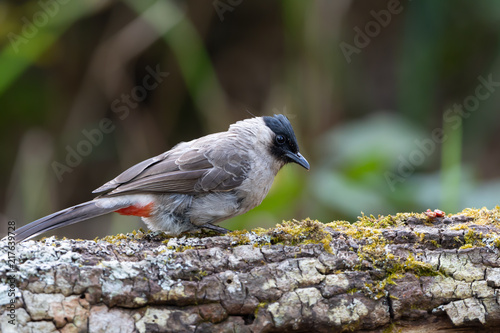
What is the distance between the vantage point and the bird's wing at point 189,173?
3.89 metres

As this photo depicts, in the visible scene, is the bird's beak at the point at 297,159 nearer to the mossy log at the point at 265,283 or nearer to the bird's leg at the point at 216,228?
the bird's leg at the point at 216,228

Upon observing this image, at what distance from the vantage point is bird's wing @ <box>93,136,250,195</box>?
3.89 metres

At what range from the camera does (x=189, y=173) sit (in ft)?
13.1

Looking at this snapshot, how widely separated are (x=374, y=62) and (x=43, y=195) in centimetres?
497

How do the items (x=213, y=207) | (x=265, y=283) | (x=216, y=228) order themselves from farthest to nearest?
1. (x=213, y=207)
2. (x=216, y=228)
3. (x=265, y=283)

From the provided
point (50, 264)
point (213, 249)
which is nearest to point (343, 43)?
point (213, 249)

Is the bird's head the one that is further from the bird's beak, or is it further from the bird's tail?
the bird's tail

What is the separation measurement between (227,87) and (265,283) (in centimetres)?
531

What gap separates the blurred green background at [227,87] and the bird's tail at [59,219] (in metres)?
2.39

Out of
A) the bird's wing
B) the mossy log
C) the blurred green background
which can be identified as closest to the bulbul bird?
the bird's wing

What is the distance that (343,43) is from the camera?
23.8 feet

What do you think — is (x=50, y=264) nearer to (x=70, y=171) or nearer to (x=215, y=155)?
(x=215, y=155)

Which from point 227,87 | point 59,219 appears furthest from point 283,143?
point 227,87

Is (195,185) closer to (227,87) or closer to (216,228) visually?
(216,228)
